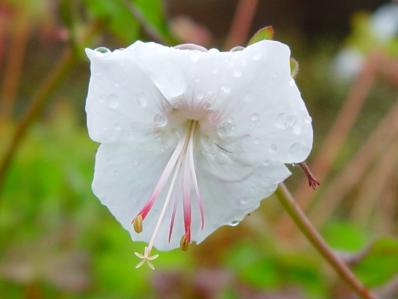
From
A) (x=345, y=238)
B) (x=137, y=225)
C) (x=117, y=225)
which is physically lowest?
(x=117, y=225)

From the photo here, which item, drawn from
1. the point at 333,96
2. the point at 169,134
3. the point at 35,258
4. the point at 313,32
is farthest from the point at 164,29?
the point at 313,32

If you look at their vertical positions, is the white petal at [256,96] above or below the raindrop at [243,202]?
above

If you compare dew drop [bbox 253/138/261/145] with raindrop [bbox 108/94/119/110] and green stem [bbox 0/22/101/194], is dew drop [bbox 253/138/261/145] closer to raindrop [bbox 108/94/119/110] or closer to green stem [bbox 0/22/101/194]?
raindrop [bbox 108/94/119/110]

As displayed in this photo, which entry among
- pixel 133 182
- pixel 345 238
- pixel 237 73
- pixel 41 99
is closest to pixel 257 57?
pixel 237 73

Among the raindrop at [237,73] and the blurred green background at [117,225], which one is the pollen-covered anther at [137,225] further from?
the blurred green background at [117,225]

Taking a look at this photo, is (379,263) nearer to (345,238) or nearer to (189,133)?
(189,133)

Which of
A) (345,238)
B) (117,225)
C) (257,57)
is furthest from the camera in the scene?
(117,225)

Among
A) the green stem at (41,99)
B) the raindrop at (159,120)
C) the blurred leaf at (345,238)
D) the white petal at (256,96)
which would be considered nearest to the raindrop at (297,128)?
the white petal at (256,96)
